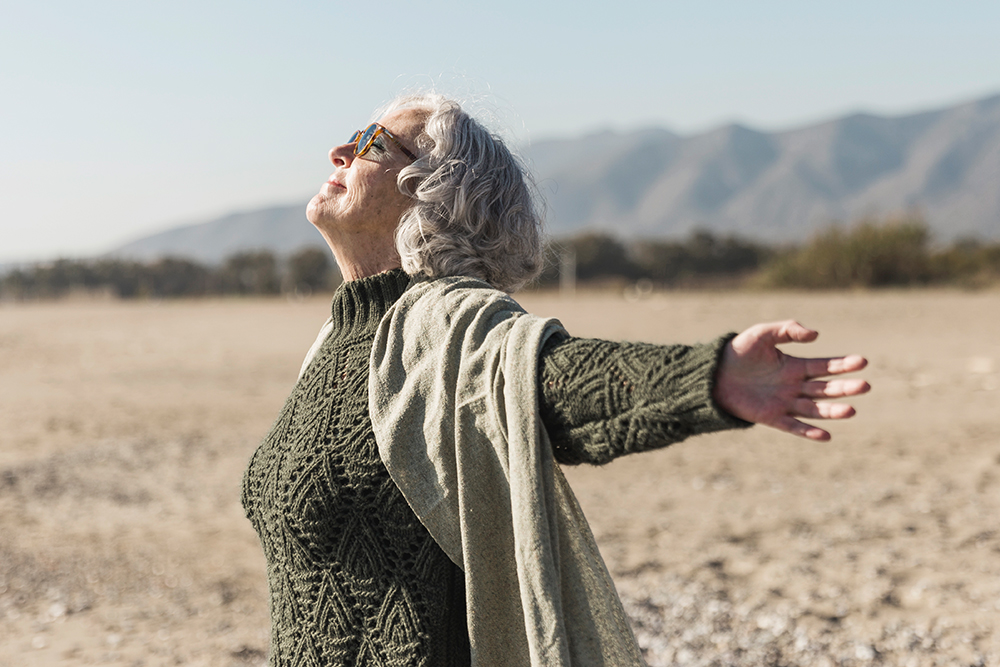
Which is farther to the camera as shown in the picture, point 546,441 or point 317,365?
point 317,365

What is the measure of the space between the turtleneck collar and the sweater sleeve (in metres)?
0.50

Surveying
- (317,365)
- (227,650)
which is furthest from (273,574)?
(227,650)

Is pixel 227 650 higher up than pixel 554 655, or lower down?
lower down

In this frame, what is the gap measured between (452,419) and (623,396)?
1.10ft

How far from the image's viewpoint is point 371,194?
1.77m

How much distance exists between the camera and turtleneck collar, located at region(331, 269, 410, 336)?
1.73m

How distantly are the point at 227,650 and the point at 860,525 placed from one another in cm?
358

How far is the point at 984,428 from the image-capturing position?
7465 mm

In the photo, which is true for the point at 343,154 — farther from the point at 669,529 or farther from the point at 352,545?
the point at 669,529

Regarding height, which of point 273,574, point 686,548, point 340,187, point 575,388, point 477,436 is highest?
point 340,187

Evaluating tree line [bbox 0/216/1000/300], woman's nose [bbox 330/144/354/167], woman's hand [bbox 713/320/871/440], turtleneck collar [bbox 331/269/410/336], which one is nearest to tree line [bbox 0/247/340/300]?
tree line [bbox 0/216/1000/300]

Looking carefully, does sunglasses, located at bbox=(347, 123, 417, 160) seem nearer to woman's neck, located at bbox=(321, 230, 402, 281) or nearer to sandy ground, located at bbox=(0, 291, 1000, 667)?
woman's neck, located at bbox=(321, 230, 402, 281)

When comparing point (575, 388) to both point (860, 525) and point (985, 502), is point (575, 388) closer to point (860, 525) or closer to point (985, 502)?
point (860, 525)

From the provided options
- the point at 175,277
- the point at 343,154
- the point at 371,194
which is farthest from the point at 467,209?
the point at 175,277
